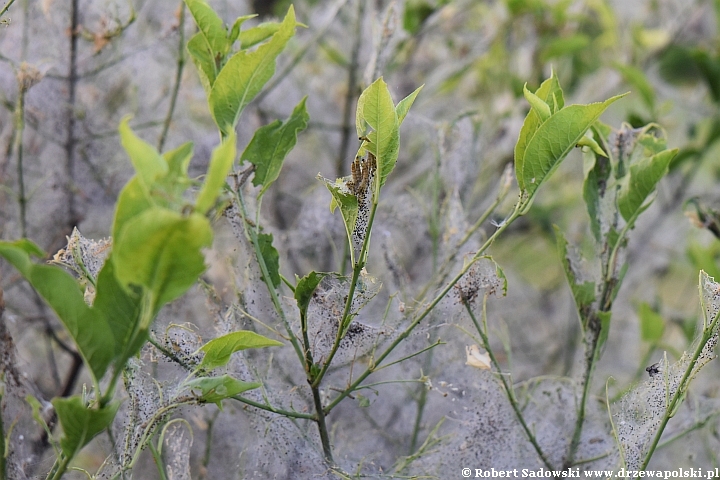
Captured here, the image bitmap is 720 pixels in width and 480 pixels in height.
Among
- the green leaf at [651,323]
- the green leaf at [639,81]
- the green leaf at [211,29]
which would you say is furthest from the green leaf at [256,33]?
the green leaf at [639,81]

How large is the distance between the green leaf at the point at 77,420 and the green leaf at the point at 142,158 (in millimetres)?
233

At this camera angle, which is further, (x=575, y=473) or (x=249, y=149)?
(x=575, y=473)

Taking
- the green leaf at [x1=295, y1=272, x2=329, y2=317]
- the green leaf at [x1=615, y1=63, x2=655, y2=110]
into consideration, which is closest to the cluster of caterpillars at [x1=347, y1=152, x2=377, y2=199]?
the green leaf at [x1=295, y1=272, x2=329, y2=317]

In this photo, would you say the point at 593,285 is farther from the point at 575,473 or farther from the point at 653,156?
the point at 575,473

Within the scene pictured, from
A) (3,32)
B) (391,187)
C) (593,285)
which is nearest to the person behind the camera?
(593,285)

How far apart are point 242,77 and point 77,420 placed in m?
0.43

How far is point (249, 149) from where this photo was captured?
0.85 m

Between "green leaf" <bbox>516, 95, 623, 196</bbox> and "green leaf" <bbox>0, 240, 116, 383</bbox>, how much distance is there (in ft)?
1.68

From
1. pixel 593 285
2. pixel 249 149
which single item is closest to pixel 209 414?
pixel 249 149

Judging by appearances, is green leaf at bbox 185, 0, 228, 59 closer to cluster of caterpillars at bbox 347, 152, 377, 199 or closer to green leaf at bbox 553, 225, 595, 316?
cluster of caterpillars at bbox 347, 152, 377, 199

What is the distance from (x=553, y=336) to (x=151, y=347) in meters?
1.72

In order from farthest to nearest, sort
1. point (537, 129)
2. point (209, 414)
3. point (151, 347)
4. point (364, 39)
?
point (364, 39), point (209, 414), point (151, 347), point (537, 129)

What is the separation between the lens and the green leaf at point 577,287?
1027 millimetres

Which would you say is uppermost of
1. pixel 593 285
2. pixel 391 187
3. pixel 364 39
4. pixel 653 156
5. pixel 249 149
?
pixel 364 39
